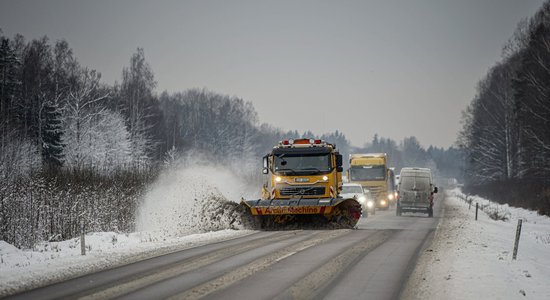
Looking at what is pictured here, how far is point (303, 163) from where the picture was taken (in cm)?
1975

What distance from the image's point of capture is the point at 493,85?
5919cm

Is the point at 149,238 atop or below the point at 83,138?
below

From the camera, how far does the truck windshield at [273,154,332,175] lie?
19609mm

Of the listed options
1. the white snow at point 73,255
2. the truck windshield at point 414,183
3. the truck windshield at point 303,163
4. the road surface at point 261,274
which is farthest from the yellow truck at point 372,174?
the road surface at point 261,274

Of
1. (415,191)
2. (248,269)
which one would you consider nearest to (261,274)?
(248,269)

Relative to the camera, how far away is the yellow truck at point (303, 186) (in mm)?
18719

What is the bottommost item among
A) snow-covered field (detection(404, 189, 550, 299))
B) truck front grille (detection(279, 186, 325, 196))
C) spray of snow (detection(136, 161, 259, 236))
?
snow-covered field (detection(404, 189, 550, 299))

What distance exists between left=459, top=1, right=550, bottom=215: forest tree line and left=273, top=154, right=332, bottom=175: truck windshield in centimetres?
1556

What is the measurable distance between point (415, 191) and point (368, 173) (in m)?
6.10

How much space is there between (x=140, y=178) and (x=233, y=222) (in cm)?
468

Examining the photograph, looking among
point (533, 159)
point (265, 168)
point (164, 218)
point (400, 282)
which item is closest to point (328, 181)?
point (265, 168)

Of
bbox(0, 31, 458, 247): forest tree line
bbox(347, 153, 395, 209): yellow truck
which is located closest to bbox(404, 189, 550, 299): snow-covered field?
bbox(0, 31, 458, 247): forest tree line

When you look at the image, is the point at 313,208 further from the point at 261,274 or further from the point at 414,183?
the point at 414,183

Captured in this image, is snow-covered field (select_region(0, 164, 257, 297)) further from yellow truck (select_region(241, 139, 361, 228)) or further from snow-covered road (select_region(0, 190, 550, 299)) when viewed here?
yellow truck (select_region(241, 139, 361, 228))
